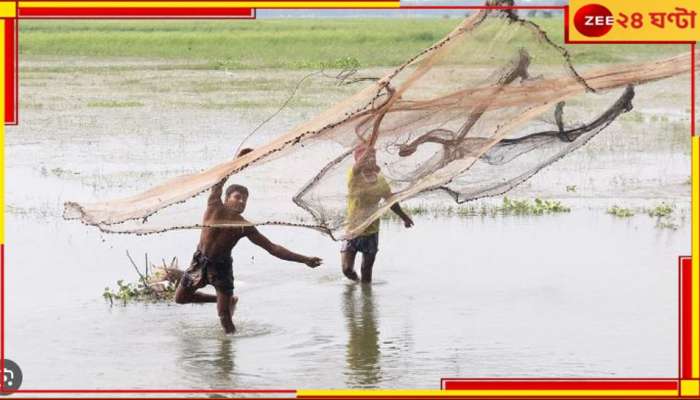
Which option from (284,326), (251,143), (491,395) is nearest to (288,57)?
(251,143)

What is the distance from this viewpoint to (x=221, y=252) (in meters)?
11.5

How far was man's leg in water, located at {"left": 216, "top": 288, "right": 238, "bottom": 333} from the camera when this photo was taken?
38.0 feet

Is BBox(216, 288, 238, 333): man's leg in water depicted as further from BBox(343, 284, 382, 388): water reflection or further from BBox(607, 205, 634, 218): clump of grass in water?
BBox(607, 205, 634, 218): clump of grass in water

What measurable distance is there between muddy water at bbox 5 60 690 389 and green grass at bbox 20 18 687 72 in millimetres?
12924

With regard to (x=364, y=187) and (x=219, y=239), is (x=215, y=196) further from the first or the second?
(x=364, y=187)

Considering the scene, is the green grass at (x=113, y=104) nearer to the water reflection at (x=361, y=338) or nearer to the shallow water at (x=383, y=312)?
the shallow water at (x=383, y=312)

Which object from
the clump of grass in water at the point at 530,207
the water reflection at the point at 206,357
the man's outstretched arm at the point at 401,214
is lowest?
the water reflection at the point at 206,357

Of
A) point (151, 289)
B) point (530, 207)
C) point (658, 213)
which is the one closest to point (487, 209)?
point (530, 207)

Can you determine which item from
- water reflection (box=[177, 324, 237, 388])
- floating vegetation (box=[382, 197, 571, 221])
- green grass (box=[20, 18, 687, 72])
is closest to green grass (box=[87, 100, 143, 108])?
green grass (box=[20, 18, 687, 72])

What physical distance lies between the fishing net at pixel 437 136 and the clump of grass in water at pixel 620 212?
5.20m

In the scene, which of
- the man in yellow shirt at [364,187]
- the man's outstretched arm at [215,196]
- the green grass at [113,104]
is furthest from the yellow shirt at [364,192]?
the green grass at [113,104]

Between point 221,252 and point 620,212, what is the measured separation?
241 inches

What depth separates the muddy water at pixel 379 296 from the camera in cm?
1105

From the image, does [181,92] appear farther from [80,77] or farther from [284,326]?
[284,326]
